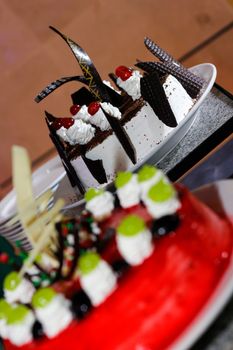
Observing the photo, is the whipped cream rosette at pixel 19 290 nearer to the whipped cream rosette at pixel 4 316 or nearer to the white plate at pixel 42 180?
the whipped cream rosette at pixel 4 316

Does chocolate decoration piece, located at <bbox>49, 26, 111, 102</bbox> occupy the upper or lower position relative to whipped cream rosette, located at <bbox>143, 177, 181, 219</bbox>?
upper

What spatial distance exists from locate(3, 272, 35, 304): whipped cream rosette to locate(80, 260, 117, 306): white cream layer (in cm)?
16

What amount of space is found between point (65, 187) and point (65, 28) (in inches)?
77.5

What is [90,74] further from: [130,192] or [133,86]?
[130,192]

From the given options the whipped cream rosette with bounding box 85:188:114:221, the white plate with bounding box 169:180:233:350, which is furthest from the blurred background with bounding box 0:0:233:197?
the white plate with bounding box 169:180:233:350

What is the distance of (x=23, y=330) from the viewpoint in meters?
1.10

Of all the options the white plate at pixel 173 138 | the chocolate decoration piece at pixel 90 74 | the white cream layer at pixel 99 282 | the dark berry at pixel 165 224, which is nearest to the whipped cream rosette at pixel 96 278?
the white cream layer at pixel 99 282

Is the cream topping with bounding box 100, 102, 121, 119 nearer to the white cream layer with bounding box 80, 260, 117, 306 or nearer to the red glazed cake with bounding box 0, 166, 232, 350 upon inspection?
the red glazed cake with bounding box 0, 166, 232, 350

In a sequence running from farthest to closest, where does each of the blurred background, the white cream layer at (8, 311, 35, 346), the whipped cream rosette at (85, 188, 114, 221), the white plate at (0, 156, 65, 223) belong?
the blurred background → the white plate at (0, 156, 65, 223) → the whipped cream rosette at (85, 188, 114, 221) → the white cream layer at (8, 311, 35, 346)

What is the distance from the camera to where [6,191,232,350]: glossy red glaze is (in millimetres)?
1043

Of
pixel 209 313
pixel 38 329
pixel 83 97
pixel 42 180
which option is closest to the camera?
pixel 209 313

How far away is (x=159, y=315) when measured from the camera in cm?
104

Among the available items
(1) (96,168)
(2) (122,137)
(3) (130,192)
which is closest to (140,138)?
(2) (122,137)

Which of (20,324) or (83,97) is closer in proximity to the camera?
(20,324)
